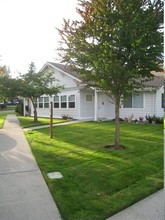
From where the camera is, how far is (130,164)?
7.07m

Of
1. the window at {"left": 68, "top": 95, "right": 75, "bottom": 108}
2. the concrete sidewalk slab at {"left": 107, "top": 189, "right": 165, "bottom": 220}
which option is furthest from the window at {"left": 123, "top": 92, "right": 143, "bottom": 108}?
the concrete sidewalk slab at {"left": 107, "top": 189, "right": 165, "bottom": 220}

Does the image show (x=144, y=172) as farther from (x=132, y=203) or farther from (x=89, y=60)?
(x=89, y=60)

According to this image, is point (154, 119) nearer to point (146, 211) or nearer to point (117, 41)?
point (117, 41)

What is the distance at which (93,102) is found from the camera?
23891 millimetres

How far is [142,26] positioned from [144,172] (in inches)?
172

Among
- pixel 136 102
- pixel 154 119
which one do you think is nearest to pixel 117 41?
pixel 154 119

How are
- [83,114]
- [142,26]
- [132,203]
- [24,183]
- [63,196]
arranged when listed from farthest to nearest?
1. [83,114]
2. [142,26]
3. [24,183]
4. [63,196]
5. [132,203]

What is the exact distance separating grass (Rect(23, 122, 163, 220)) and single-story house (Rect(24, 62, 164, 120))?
8.73 metres

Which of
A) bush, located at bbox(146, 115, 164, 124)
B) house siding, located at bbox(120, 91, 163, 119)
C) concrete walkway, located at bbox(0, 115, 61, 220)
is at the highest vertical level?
house siding, located at bbox(120, 91, 163, 119)

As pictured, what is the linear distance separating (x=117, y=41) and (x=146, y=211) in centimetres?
562

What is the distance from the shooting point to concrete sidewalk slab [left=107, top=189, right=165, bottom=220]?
12.9 ft

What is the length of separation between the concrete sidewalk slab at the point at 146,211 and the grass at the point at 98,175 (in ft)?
0.43

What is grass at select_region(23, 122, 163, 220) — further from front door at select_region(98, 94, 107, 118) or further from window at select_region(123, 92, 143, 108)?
front door at select_region(98, 94, 107, 118)

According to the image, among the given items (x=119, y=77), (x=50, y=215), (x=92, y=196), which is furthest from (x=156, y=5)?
(x=50, y=215)
